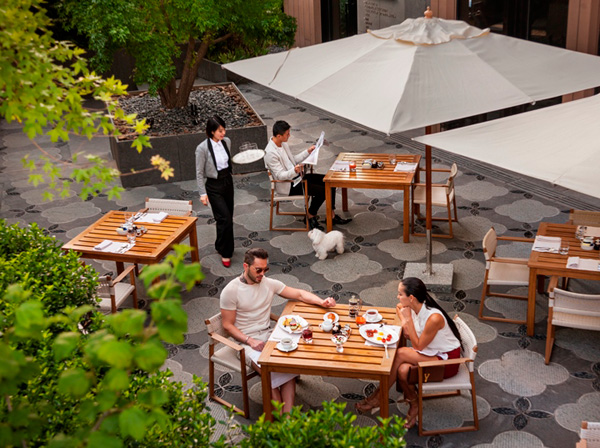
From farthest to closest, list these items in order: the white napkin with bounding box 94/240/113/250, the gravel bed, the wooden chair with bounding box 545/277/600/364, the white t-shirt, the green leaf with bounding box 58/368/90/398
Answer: the gravel bed < the white napkin with bounding box 94/240/113/250 < the wooden chair with bounding box 545/277/600/364 < the white t-shirt < the green leaf with bounding box 58/368/90/398

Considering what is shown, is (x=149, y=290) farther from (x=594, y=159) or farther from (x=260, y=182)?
(x=260, y=182)

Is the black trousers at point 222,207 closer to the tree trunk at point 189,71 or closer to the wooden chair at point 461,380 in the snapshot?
the wooden chair at point 461,380

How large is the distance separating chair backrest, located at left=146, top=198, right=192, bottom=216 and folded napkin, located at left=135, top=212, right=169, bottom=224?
9.7 inches

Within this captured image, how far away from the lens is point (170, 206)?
8.36 m

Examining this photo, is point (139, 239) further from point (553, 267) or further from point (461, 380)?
point (553, 267)

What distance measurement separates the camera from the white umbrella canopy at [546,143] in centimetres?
511

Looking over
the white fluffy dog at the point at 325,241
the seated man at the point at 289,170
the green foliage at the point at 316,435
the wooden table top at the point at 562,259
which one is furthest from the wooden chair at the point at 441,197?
the green foliage at the point at 316,435

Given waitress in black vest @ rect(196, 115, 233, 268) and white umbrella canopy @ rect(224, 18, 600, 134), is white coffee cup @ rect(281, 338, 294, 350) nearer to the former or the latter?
white umbrella canopy @ rect(224, 18, 600, 134)

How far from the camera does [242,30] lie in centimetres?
1182

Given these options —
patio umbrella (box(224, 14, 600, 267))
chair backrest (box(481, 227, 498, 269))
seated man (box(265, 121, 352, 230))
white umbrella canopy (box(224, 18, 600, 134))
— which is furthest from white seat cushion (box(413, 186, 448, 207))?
white umbrella canopy (box(224, 18, 600, 134))

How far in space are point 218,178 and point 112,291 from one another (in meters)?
2.16

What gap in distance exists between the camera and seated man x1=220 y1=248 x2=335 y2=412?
5625mm

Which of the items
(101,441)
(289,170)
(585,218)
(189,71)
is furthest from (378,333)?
(189,71)

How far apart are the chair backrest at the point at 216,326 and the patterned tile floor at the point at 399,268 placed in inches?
22.0
